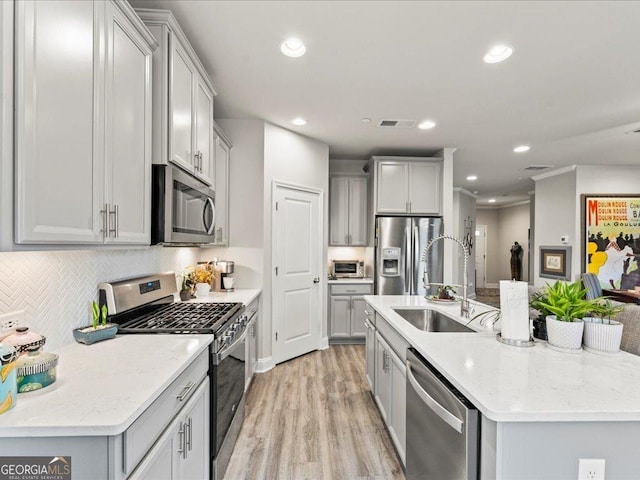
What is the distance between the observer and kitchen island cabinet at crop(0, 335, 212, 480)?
0.86 metres

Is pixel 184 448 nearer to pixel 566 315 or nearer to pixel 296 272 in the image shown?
pixel 566 315

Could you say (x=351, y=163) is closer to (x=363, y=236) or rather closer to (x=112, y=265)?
(x=363, y=236)

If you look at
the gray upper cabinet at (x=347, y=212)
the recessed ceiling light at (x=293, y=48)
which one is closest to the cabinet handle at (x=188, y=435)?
the recessed ceiling light at (x=293, y=48)

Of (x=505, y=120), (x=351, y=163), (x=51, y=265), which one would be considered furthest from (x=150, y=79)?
(x=351, y=163)

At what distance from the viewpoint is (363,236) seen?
4.89 metres

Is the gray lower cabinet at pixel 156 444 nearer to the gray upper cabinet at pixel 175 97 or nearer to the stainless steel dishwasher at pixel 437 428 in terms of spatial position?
the stainless steel dishwasher at pixel 437 428

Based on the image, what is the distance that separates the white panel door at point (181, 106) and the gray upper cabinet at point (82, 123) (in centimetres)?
15

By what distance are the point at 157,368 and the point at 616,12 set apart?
297 centimetres

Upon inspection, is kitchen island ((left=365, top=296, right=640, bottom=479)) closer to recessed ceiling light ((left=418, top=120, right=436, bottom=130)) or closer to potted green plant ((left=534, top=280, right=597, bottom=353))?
potted green plant ((left=534, top=280, right=597, bottom=353))

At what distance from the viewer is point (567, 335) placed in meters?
1.43

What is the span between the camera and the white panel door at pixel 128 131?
136 cm

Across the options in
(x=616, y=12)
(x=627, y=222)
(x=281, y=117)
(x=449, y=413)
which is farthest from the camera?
(x=627, y=222)

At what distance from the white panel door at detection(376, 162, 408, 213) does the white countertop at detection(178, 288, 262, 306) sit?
2139 mm

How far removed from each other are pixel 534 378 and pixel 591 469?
10.9 inches
